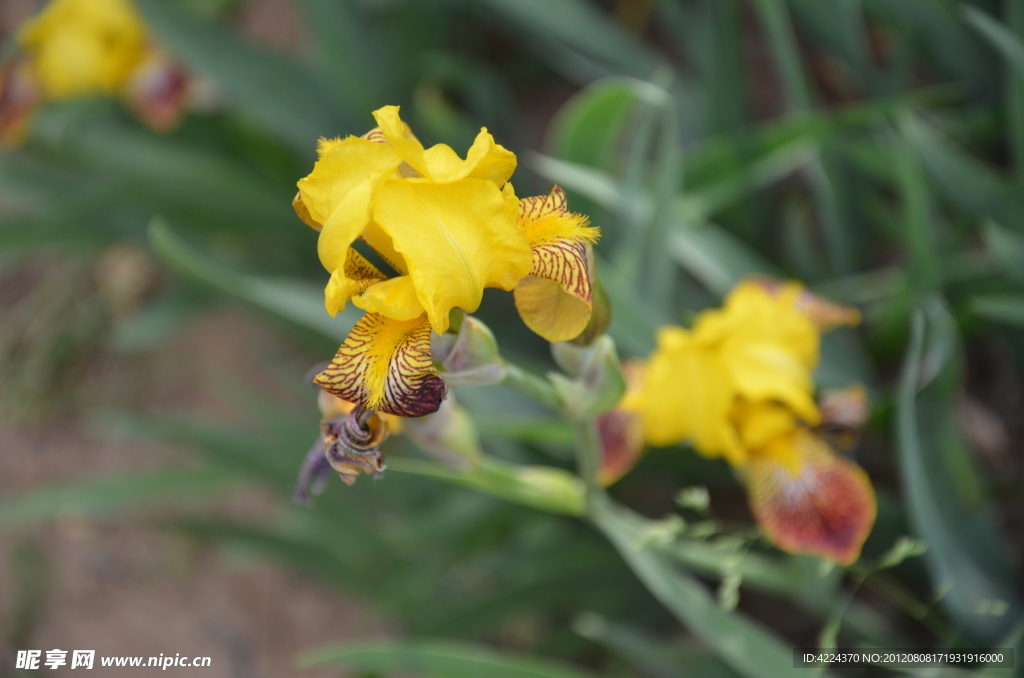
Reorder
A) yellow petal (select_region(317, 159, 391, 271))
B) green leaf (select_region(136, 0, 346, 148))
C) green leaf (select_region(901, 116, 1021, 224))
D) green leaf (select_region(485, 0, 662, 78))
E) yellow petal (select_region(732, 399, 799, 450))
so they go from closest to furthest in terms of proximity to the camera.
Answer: yellow petal (select_region(317, 159, 391, 271)), yellow petal (select_region(732, 399, 799, 450)), green leaf (select_region(901, 116, 1021, 224)), green leaf (select_region(485, 0, 662, 78)), green leaf (select_region(136, 0, 346, 148))

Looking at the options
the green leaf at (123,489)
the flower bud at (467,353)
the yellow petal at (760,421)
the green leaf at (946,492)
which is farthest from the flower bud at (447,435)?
the green leaf at (123,489)

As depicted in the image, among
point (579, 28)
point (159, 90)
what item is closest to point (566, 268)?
point (579, 28)

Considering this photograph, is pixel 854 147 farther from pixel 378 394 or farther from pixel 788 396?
pixel 378 394

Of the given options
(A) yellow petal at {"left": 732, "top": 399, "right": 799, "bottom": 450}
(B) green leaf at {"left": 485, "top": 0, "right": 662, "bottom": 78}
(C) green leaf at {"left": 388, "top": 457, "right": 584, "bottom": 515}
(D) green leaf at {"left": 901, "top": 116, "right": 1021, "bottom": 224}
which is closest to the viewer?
(C) green leaf at {"left": 388, "top": 457, "right": 584, "bottom": 515}

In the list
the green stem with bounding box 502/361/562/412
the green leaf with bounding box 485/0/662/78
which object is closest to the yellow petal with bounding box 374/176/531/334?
the green stem with bounding box 502/361/562/412

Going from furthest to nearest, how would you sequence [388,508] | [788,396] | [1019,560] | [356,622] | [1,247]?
[356,622] < [388,508] < [1,247] < [1019,560] < [788,396]

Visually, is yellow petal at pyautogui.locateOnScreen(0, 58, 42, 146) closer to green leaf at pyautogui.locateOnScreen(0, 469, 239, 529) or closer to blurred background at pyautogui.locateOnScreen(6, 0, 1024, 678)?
blurred background at pyautogui.locateOnScreen(6, 0, 1024, 678)

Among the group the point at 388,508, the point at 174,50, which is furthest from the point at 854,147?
the point at 174,50
